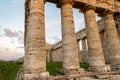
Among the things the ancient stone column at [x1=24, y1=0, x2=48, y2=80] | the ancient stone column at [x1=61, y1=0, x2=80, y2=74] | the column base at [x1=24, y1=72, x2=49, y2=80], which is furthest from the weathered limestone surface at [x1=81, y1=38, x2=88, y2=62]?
the column base at [x1=24, y1=72, x2=49, y2=80]

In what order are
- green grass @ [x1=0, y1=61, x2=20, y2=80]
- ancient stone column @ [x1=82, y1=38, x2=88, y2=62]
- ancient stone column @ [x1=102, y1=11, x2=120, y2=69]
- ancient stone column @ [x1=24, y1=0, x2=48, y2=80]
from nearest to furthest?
ancient stone column @ [x1=24, y1=0, x2=48, y2=80] < green grass @ [x1=0, y1=61, x2=20, y2=80] < ancient stone column @ [x1=102, y1=11, x2=120, y2=69] < ancient stone column @ [x1=82, y1=38, x2=88, y2=62]

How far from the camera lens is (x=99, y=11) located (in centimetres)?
1856

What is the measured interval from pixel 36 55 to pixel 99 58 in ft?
22.5

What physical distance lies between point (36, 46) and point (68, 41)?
3491mm

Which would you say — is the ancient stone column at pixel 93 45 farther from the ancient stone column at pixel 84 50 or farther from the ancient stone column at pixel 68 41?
the ancient stone column at pixel 84 50

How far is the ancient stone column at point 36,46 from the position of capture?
11328 millimetres

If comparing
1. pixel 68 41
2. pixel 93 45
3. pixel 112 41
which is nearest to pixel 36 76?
pixel 68 41

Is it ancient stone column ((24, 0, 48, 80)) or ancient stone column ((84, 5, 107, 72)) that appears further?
ancient stone column ((84, 5, 107, 72))

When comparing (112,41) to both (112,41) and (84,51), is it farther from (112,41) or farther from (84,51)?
(84,51)

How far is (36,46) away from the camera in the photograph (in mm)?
12016

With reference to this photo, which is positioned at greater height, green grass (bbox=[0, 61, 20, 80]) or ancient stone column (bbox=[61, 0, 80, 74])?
ancient stone column (bbox=[61, 0, 80, 74])

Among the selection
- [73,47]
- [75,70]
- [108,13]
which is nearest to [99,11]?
[108,13]

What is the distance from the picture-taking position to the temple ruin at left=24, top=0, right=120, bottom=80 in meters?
11.8

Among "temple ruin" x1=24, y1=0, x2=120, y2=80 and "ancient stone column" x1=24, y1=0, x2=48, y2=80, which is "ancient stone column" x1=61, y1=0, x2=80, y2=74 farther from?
"ancient stone column" x1=24, y1=0, x2=48, y2=80
